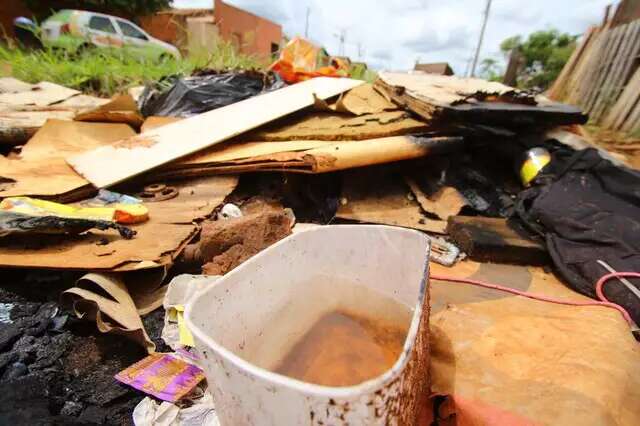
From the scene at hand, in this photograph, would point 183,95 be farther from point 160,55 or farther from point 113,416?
point 160,55

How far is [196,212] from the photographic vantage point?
1730 mm

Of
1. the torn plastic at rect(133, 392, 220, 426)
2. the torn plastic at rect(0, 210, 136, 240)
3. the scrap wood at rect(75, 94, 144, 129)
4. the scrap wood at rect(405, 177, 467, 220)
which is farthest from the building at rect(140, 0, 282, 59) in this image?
the torn plastic at rect(133, 392, 220, 426)

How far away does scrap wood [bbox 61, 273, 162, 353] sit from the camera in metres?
1.09

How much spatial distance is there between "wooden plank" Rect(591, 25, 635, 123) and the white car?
6.11 m

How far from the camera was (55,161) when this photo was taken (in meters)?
2.03

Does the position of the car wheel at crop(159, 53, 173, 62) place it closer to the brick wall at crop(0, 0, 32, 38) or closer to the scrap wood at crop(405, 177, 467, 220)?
the scrap wood at crop(405, 177, 467, 220)

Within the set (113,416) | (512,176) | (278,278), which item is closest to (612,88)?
(512,176)

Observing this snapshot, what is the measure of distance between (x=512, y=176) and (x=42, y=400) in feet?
9.62

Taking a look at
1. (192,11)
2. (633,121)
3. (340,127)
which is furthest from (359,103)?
(192,11)

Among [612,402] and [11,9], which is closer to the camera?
[612,402]

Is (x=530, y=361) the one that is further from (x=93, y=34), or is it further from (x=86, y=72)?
(x=93, y=34)

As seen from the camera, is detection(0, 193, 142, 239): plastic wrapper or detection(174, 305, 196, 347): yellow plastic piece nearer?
detection(174, 305, 196, 347): yellow plastic piece

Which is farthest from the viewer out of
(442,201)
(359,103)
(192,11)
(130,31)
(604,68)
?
(192,11)

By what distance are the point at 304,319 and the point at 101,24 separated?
8365mm
